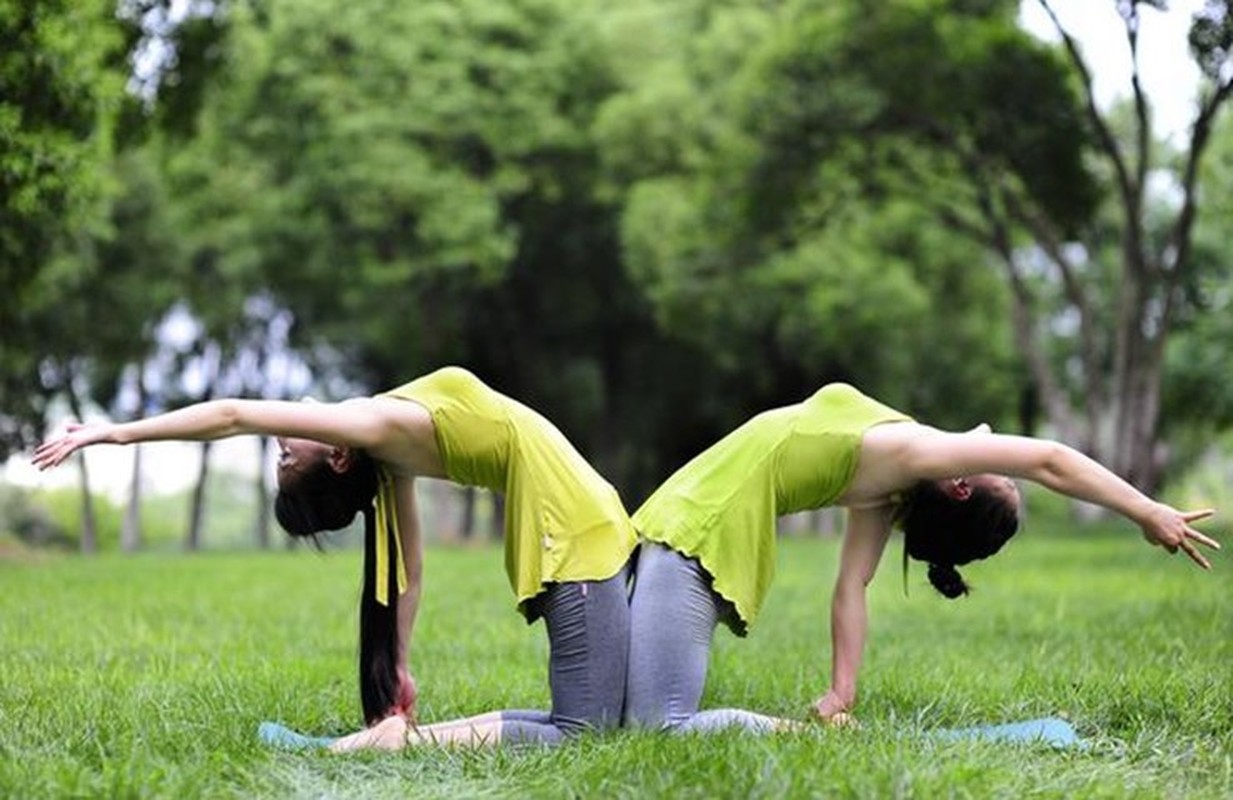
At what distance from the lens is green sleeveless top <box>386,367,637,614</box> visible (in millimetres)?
5348

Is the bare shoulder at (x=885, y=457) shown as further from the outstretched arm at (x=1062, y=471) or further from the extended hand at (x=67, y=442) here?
the extended hand at (x=67, y=442)

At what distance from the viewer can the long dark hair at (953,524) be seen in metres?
5.59

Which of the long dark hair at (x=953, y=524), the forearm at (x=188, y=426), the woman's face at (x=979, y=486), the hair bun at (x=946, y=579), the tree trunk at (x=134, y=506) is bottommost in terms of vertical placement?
the tree trunk at (x=134, y=506)

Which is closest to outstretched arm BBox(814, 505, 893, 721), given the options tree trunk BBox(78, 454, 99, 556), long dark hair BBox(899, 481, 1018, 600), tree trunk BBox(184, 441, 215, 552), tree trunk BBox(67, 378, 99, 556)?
long dark hair BBox(899, 481, 1018, 600)

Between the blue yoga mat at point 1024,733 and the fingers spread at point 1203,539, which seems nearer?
the fingers spread at point 1203,539

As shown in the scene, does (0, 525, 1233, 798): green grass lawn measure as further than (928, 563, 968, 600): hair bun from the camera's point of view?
No

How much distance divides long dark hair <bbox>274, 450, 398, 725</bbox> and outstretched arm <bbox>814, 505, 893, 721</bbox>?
1531 mm

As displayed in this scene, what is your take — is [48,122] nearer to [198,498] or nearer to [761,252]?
[761,252]

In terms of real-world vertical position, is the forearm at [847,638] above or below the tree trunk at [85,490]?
above

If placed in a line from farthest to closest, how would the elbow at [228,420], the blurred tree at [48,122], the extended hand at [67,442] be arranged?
the blurred tree at [48,122], the elbow at [228,420], the extended hand at [67,442]

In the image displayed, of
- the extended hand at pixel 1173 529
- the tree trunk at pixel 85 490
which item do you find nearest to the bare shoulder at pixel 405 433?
the extended hand at pixel 1173 529

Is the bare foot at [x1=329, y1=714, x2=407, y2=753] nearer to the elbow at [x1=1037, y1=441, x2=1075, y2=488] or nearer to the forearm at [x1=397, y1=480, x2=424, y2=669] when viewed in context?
the forearm at [x1=397, y1=480, x2=424, y2=669]

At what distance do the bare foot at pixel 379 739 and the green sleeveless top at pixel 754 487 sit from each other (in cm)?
102

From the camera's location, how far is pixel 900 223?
104 feet
